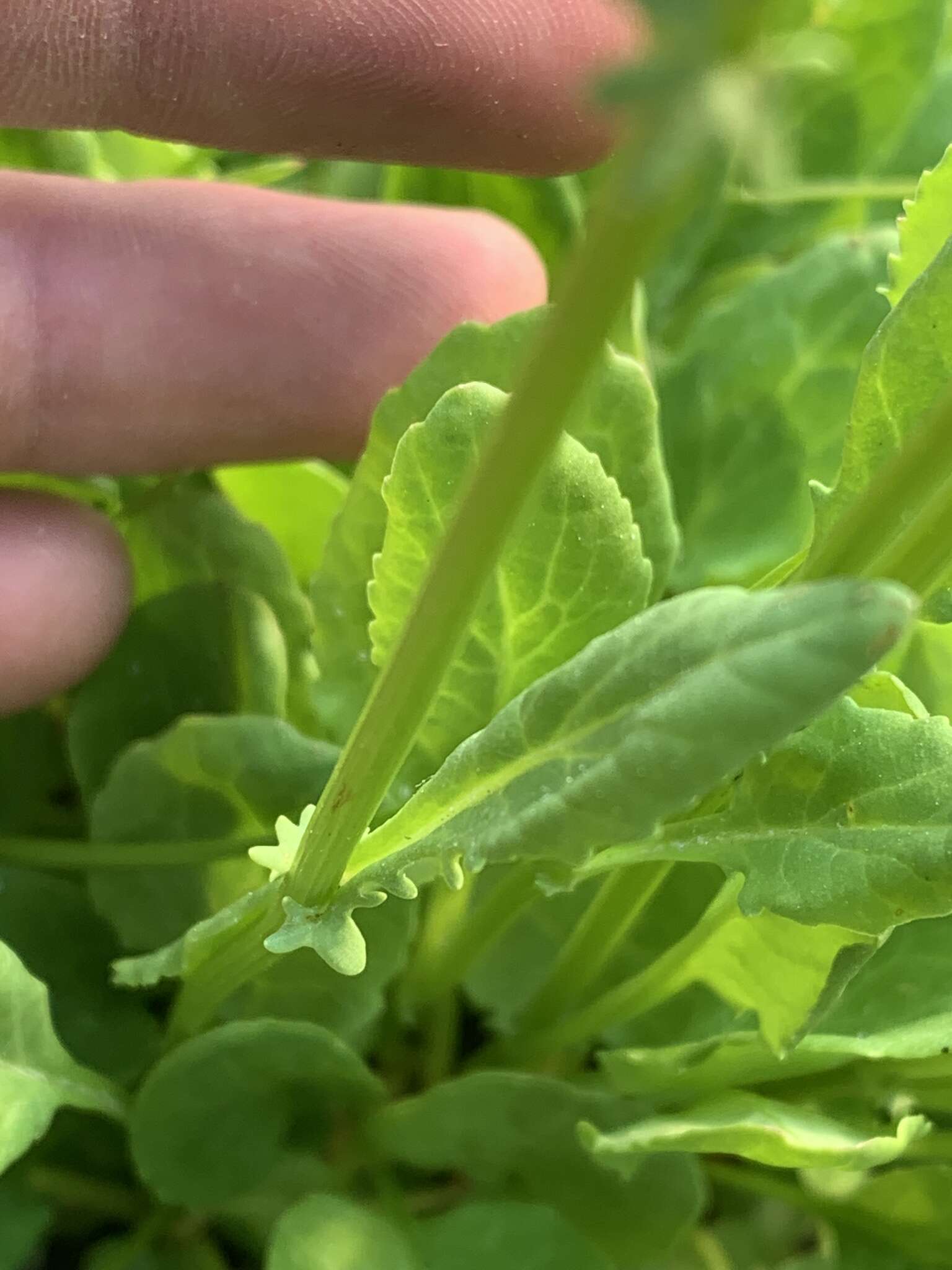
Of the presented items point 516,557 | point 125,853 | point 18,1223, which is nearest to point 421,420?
point 516,557

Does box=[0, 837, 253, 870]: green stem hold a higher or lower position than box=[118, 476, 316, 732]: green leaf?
lower

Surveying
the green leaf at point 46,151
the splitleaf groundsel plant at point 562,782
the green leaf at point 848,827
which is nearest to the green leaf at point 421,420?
the splitleaf groundsel plant at point 562,782

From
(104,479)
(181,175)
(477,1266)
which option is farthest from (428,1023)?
(181,175)

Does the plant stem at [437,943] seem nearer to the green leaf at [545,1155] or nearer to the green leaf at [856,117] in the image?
the green leaf at [545,1155]

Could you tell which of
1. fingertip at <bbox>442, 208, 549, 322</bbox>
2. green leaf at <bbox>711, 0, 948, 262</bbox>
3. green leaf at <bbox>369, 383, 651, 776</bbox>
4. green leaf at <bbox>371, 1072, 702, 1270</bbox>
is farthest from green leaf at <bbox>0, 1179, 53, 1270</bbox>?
green leaf at <bbox>711, 0, 948, 262</bbox>

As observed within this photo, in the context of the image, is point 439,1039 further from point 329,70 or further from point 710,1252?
point 329,70

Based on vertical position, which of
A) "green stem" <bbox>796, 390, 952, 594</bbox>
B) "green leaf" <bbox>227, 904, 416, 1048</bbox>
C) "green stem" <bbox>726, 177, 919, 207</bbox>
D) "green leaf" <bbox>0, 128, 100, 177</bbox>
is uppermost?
"green stem" <bbox>796, 390, 952, 594</bbox>

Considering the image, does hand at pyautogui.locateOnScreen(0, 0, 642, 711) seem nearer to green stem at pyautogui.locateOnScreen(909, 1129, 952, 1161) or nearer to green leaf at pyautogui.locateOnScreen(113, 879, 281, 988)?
green leaf at pyautogui.locateOnScreen(113, 879, 281, 988)
